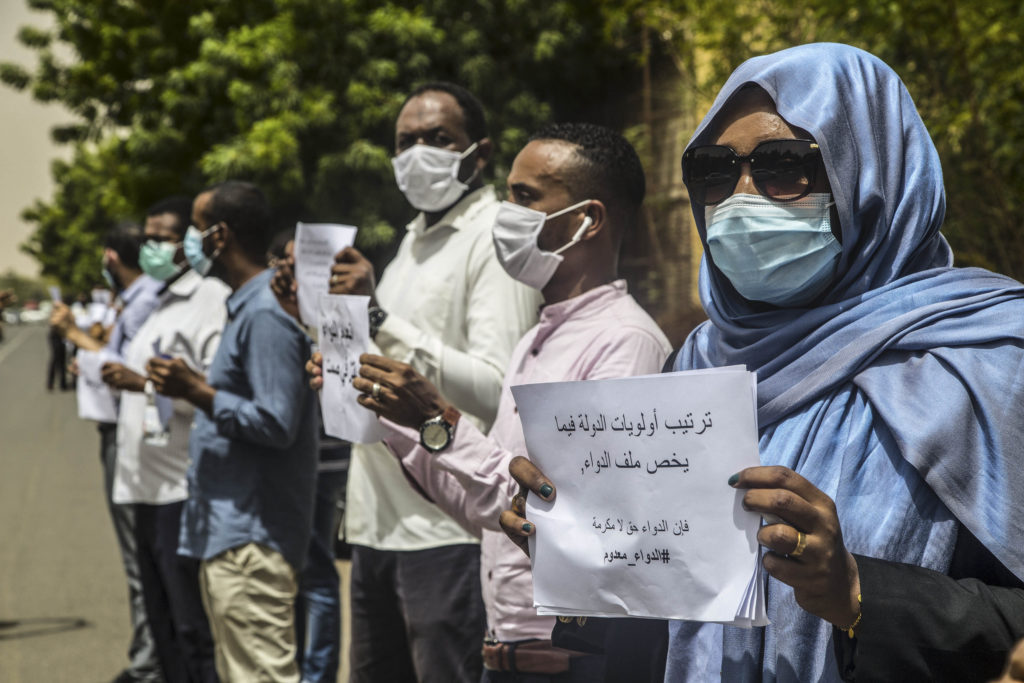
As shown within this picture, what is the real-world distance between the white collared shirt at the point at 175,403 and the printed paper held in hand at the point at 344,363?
189 cm

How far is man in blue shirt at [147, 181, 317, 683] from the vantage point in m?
3.72

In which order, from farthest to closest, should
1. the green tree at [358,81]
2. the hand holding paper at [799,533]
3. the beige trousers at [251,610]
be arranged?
1. the green tree at [358,81]
2. the beige trousers at [251,610]
3. the hand holding paper at [799,533]

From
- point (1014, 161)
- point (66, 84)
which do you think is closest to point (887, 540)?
point (1014, 161)

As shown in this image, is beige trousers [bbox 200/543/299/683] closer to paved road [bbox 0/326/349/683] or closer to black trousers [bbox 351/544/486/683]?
black trousers [bbox 351/544/486/683]

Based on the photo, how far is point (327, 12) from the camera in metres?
13.6

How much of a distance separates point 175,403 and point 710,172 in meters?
3.22

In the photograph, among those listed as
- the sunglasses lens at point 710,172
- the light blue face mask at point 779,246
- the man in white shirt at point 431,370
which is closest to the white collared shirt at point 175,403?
the man in white shirt at point 431,370

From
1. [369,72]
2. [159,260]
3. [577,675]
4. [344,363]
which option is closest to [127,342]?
[159,260]

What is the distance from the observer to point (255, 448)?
3834 mm

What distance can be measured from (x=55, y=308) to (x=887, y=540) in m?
5.35

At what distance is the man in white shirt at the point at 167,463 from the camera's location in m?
4.34

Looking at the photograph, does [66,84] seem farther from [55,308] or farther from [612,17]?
[55,308]

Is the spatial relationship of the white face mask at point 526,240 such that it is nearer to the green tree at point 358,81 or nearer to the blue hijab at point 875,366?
the blue hijab at point 875,366

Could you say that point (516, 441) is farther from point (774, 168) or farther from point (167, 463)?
point (167, 463)
